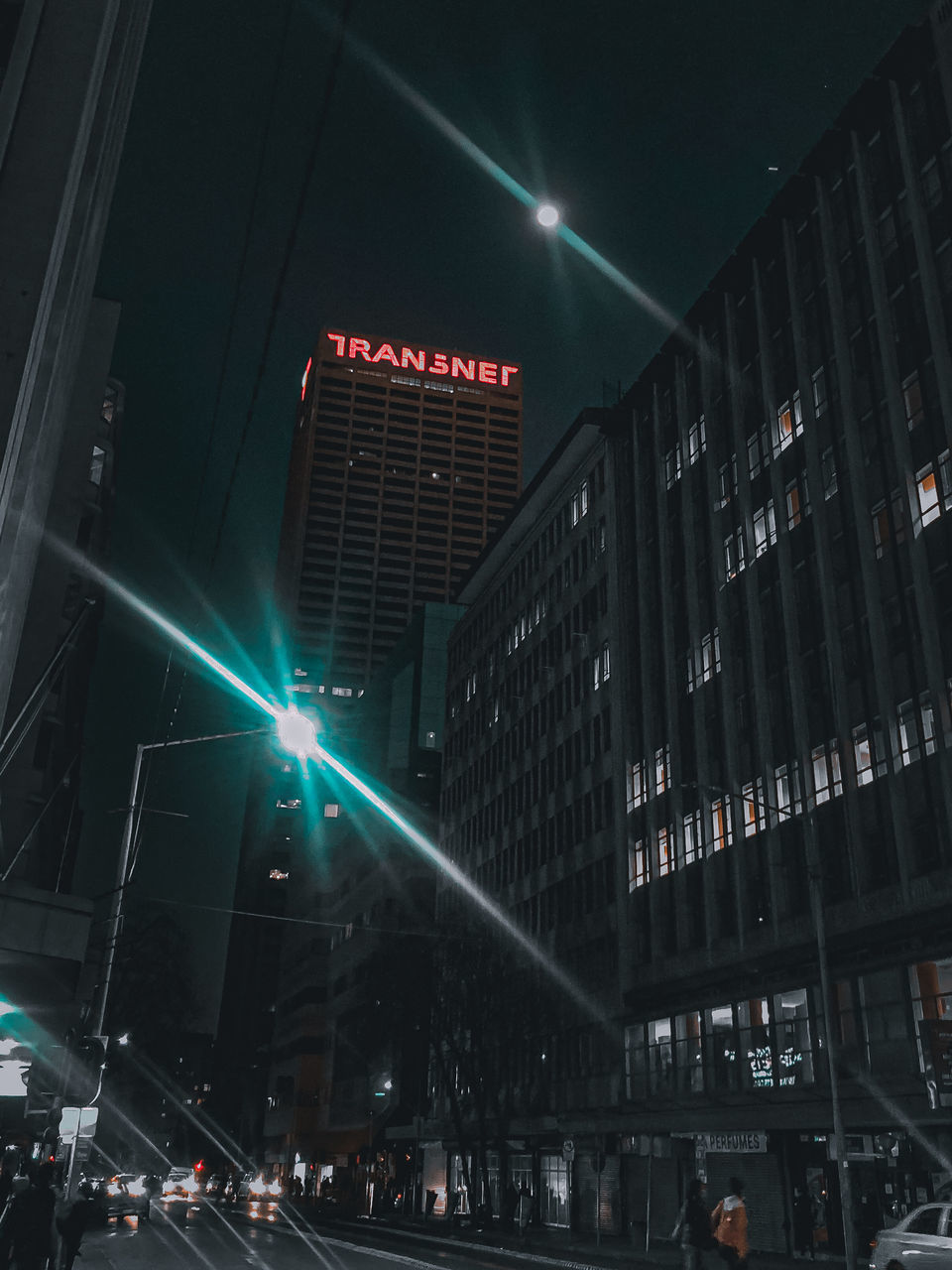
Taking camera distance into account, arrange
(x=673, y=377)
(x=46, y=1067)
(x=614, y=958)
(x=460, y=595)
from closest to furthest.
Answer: (x=46, y=1067), (x=614, y=958), (x=673, y=377), (x=460, y=595)

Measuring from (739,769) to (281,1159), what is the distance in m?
87.3

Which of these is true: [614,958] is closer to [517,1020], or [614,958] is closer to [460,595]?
[517,1020]

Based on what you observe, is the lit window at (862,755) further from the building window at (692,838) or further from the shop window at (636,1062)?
the shop window at (636,1062)

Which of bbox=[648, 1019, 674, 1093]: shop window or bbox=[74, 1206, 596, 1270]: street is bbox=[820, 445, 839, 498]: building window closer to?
bbox=[648, 1019, 674, 1093]: shop window

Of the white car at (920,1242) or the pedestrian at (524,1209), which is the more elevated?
the white car at (920,1242)

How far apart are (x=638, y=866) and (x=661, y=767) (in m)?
4.67

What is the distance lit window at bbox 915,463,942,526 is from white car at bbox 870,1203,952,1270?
63.9ft

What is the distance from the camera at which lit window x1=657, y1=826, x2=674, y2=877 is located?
44875 millimetres

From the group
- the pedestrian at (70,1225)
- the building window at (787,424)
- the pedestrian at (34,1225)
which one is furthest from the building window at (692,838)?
the pedestrian at (34,1225)

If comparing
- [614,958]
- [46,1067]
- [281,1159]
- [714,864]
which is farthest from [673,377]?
[281,1159]

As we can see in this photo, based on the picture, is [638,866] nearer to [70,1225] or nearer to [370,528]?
[70,1225]

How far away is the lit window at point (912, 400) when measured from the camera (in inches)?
1321

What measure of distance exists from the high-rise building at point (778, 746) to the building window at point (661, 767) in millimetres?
174

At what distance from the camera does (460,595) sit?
8588 cm
